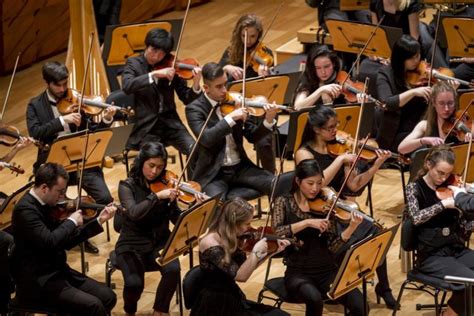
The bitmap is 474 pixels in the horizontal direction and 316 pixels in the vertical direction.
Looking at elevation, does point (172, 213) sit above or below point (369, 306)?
above

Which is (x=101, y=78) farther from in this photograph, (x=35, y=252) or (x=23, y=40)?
(x=35, y=252)

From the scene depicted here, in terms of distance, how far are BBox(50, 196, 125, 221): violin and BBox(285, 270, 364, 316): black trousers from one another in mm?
Answer: 1033

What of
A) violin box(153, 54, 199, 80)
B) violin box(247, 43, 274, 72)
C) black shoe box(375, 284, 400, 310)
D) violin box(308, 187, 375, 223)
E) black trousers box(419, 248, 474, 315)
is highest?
→ violin box(153, 54, 199, 80)

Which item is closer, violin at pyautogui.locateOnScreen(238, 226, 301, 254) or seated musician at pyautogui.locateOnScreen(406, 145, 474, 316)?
violin at pyautogui.locateOnScreen(238, 226, 301, 254)

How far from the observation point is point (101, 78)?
29.4ft

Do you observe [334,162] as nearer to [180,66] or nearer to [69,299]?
[180,66]

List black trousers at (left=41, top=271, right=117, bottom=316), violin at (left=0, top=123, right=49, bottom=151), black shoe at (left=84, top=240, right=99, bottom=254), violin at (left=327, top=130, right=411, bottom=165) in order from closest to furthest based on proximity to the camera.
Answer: black trousers at (left=41, top=271, right=117, bottom=316) → violin at (left=327, top=130, right=411, bottom=165) → violin at (left=0, top=123, right=49, bottom=151) → black shoe at (left=84, top=240, right=99, bottom=254)

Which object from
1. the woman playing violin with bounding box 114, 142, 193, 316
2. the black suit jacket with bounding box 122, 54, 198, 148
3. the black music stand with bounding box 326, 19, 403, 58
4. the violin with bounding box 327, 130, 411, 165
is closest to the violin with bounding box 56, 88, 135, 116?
the black suit jacket with bounding box 122, 54, 198, 148

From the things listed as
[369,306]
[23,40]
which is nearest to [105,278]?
[369,306]

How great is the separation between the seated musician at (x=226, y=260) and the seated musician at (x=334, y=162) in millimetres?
929

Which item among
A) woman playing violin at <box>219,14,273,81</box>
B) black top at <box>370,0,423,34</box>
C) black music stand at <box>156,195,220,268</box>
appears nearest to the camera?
black music stand at <box>156,195,220,268</box>

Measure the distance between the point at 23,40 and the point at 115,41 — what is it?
246 cm

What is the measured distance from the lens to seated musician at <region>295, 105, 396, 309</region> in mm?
6867

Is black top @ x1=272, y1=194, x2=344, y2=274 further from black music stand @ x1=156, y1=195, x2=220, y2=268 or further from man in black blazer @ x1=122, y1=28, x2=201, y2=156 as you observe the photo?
man in black blazer @ x1=122, y1=28, x2=201, y2=156
